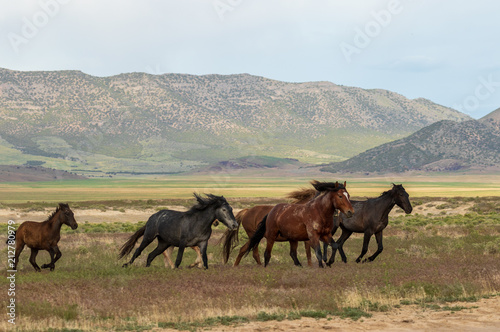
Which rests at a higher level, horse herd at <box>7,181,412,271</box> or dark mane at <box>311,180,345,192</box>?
dark mane at <box>311,180,345,192</box>

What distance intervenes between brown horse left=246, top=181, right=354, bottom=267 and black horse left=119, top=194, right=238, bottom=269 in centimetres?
119

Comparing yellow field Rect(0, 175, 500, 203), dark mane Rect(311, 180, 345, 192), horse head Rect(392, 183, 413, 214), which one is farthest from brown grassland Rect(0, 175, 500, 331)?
yellow field Rect(0, 175, 500, 203)

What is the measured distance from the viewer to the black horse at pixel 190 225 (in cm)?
1752

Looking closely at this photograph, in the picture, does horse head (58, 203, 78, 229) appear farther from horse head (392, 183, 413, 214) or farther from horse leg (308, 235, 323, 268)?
horse head (392, 183, 413, 214)

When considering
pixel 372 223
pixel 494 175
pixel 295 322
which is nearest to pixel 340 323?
pixel 295 322

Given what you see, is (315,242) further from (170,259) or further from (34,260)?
(34,260)

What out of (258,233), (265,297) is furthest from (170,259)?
(265,297)

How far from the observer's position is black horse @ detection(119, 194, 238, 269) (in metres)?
17.5

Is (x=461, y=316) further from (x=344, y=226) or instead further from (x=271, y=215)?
(x=344, y=226)

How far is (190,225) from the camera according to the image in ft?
57.7

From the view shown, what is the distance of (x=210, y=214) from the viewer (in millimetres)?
17859

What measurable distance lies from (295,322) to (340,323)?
0.83 metres

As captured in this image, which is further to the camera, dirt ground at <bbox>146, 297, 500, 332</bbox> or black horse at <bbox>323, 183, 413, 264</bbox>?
black horse at <bbox>323, 183, 413, 264</bbox>

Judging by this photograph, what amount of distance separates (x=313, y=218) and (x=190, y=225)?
136 inches
